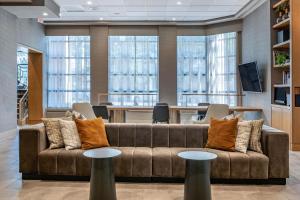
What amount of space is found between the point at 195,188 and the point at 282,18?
513cm

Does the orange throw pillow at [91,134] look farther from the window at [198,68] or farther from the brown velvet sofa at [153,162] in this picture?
the window at [198,68]

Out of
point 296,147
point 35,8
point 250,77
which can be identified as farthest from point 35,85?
point 296,147

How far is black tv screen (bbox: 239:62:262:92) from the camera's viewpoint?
7957mm

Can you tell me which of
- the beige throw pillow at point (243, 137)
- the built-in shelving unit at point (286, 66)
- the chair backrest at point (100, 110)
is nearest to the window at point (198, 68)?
the built-in shelving unit at point (286, 66)

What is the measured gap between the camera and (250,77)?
841 cm

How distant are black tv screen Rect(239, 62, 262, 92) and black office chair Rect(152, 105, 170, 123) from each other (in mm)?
2547

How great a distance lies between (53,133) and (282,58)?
5093 millimetres

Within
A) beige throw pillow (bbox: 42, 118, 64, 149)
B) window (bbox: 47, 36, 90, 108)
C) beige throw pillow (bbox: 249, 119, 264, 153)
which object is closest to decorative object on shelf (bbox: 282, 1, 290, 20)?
beige throw pillow (bbox: 249, 119, 264, 153)

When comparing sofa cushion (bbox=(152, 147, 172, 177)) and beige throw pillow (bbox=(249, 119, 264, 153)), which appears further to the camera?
beige throw pillow (bbox=(249, 119, 264, 153))

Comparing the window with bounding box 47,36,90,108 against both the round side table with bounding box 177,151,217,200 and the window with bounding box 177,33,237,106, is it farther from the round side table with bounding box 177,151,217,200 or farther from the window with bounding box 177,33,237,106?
the round side table with bounding box 177,151,217,200

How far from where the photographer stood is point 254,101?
8.59m

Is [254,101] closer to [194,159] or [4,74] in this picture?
[194,159]

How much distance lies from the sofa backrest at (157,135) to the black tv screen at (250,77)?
4.13 metres

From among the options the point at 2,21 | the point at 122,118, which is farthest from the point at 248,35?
the point at 2,21
